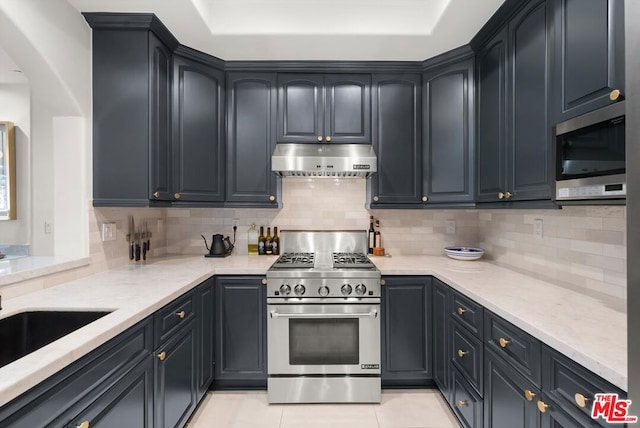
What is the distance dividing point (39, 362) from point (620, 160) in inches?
76.3

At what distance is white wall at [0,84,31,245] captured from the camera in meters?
2.21

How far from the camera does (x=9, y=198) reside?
2.27m

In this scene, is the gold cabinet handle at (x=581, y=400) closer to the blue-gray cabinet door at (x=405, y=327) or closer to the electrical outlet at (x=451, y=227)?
the blue-gray cabinet door at (x=405, y=327)

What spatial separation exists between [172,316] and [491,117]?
2.30 m

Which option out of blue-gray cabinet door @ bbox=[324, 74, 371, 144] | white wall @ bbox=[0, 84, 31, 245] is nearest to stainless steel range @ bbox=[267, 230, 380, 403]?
blue-gray cabinet door @ bbox=[324, 74, 371, 144]

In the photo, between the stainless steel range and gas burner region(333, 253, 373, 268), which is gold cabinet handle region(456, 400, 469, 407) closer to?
the stainless steel range

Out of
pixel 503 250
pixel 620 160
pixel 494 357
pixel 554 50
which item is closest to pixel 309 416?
pixel 494 357

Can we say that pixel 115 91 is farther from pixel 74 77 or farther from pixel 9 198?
pixel 9 198

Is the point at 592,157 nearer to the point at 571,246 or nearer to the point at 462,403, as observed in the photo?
the point at 571,246

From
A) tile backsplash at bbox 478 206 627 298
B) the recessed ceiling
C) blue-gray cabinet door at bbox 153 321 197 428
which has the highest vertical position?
the recessed ceiling

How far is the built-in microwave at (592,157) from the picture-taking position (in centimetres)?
109

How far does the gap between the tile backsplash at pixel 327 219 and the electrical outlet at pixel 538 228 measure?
809 mm

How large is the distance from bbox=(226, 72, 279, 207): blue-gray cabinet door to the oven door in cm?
92

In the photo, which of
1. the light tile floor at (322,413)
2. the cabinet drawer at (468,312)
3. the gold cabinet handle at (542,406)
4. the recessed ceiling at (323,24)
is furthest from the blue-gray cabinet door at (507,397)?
the recessed ceiling at (323,24)
